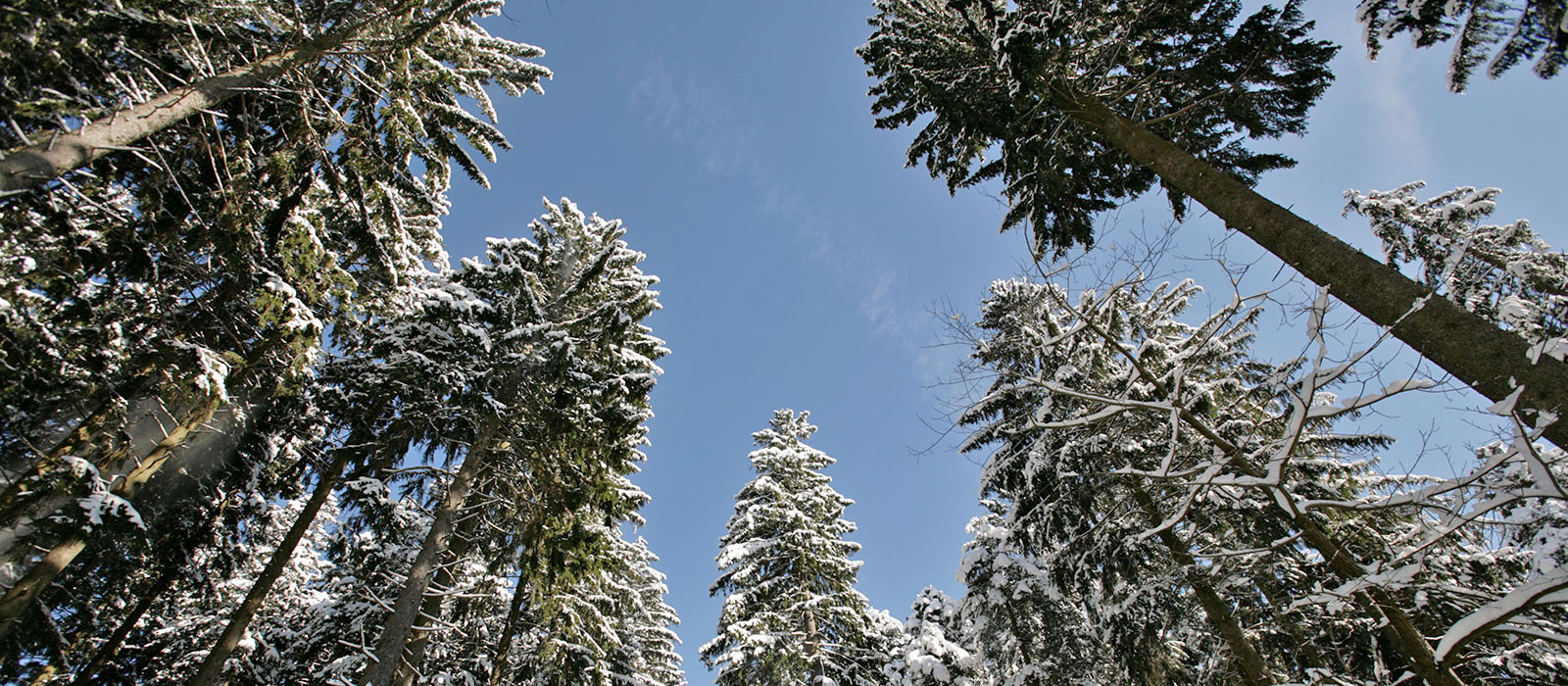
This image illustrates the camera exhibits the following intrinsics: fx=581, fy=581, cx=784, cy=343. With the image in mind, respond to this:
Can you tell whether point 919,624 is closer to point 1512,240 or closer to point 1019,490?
point 1019,490

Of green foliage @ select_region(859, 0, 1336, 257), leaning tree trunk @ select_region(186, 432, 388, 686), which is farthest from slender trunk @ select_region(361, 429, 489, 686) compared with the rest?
green foliage @ select_region(859, 0, 1336, 257)

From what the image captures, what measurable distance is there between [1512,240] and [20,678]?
25814 mm

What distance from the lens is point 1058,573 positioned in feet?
34.5

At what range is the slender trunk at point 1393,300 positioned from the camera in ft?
11.6

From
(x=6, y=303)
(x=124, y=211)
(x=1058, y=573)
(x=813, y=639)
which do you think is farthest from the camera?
(x=813, y=639)

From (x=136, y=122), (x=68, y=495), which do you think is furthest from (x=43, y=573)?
(x=136, y=122)

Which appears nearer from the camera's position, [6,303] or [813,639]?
[6,303]

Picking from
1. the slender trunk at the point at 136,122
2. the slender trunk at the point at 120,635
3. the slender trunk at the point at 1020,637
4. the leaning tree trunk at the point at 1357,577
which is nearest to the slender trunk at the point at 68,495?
the slender trunk at the point at 136,122

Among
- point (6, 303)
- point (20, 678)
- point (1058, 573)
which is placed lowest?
point (20, 678)

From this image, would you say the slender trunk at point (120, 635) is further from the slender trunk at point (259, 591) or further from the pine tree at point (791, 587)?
the pine tree at point (791, 587)

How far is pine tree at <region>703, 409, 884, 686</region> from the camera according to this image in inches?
579

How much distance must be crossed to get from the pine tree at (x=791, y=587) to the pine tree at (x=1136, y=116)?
1082cm

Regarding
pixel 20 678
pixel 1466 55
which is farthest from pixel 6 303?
pixel 1466 55

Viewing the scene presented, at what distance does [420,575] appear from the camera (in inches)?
350
